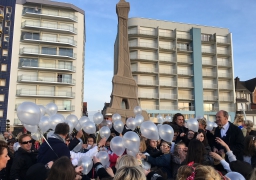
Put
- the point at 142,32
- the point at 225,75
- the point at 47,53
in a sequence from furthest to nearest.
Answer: the point at 225,75 < the point at 142,32 < the point at 47,53

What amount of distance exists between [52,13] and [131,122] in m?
31.9

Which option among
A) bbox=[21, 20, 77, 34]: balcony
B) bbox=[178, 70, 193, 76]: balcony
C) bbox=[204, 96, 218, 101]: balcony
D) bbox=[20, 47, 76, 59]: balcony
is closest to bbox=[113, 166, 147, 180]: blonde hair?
bbox=[20, 47, 76, 59]: balcony

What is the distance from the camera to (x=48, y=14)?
1361 inches

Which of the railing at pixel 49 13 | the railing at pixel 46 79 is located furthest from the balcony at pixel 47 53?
the railing at pixel 49 13

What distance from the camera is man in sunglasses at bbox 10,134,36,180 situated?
3.20 metres

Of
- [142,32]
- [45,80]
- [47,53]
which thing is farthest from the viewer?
[142,32]

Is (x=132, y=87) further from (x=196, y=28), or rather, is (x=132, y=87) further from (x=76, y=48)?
(x=196, y=28)

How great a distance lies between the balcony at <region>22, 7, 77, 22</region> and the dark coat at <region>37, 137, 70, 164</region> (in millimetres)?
34157

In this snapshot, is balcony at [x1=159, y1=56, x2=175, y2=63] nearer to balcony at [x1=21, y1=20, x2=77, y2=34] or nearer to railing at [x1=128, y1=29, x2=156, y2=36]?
railing at [x1=128, y1=29, x2=156, y2=36]

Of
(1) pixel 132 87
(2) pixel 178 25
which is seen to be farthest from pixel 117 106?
(2) pixel 178 25

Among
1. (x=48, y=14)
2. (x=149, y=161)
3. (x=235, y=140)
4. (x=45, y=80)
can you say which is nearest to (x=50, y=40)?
(x=48, y=14)

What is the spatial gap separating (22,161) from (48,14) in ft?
115

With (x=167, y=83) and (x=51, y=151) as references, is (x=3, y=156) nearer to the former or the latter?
(x=51, y=151)

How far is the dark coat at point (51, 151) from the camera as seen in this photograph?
3.24 meters
